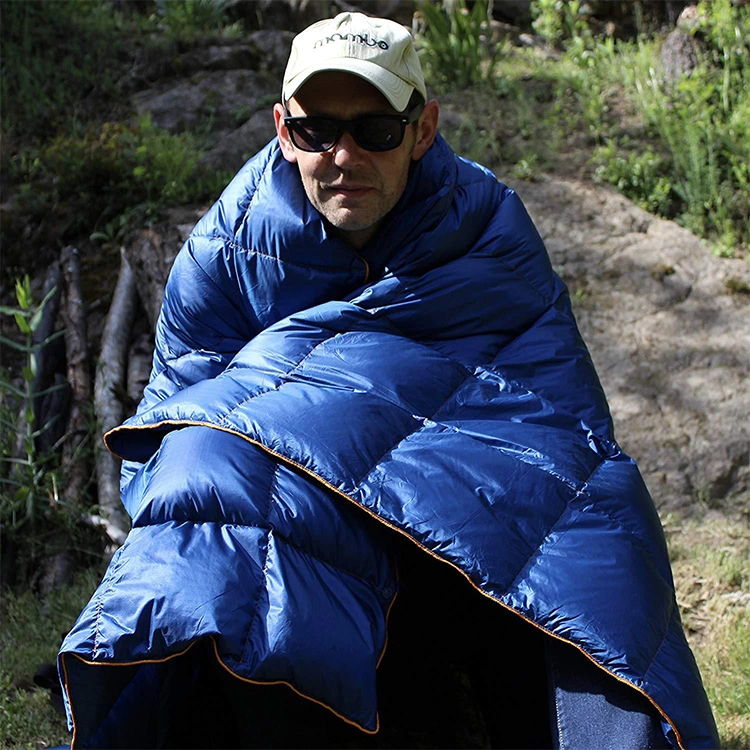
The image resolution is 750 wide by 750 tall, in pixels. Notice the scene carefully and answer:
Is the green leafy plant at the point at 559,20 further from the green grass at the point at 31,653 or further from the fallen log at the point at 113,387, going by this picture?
the green grass at the point at 31,653

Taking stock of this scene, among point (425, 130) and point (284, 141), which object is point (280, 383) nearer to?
point (284, 141)

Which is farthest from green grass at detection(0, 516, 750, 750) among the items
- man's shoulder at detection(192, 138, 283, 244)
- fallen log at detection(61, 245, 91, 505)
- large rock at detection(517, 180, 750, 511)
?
man's shoulder at detection(192, 138, 283, 244)

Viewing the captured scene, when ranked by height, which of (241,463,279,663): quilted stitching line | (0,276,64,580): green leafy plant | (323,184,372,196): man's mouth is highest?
(323,184,372,196): man's mouth

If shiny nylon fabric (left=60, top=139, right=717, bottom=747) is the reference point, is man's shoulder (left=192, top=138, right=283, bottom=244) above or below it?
above

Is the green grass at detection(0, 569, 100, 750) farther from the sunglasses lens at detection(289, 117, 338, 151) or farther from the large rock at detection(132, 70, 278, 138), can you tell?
the large rock at detection(132, 70, 278, 138)

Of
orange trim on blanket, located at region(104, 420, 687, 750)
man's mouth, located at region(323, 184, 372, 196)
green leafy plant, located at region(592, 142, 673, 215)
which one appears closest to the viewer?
orange trim on blanket, located at region(104, 420, 687, 750)

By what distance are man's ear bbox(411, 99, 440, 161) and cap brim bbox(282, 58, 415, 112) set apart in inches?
6.5

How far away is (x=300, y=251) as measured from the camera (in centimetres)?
241

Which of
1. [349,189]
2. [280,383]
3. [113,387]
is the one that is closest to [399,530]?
[280,383]

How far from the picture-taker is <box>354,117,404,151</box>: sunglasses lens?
7.48ft

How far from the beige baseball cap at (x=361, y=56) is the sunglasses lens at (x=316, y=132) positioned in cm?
8

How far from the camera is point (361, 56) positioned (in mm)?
2244

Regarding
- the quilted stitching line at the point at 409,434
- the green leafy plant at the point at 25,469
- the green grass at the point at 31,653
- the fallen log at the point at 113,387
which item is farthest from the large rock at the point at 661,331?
the green leafy plant at the point at 25,469

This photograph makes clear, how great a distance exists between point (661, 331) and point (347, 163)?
2.18 metres
